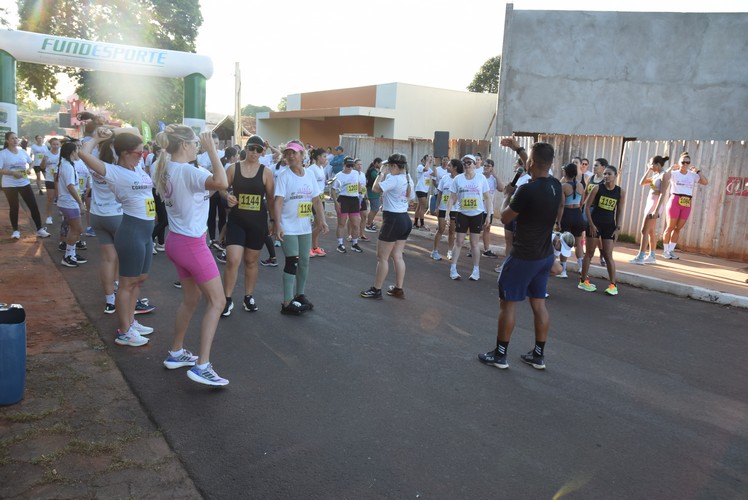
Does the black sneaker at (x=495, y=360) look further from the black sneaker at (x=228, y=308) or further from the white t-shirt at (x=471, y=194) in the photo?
the white t-shirt at (x=471, y=194)

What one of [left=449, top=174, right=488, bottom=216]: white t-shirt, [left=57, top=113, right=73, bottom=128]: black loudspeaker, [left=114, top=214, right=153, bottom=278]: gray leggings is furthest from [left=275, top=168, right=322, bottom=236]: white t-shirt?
[left=57, top=113, right=73, bottom=128]: black loudspeaker

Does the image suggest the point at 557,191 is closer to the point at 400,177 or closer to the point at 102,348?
the point at 400,177

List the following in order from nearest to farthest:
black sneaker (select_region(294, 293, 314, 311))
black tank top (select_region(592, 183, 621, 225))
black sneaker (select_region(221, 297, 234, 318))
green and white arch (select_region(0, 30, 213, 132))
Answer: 1. black sneaker (select_region(221, 297, 234, 318))
2. black sneaker (select_region(294, 293, 314, 311))
3. black tank top (select_region(592, 183, 621, 225))
4. green and white arch (select_region(0, 30, 213, 132))

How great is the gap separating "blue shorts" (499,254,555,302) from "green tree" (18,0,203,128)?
27.1m

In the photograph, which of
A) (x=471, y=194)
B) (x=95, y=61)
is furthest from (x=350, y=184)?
(x=95, y=61)

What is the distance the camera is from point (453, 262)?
9211 mm

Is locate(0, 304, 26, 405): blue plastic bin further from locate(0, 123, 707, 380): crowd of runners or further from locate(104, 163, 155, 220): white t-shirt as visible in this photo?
locate(104, 163, 155, 220): white t-shirt

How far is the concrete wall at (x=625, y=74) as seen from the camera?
17.6 meters

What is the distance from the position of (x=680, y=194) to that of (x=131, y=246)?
10.7 metres

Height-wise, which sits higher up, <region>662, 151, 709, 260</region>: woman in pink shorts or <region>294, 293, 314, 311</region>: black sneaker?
<region>662, 151, 709, 260</region>: woman in pink shorts

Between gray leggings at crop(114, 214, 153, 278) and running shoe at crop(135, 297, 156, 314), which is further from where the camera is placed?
running shoe at crop(135, 297, 156, 314)

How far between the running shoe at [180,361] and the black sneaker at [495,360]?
2.65 metres

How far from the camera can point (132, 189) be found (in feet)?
16.9

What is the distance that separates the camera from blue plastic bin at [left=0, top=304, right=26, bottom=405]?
12.4ft
